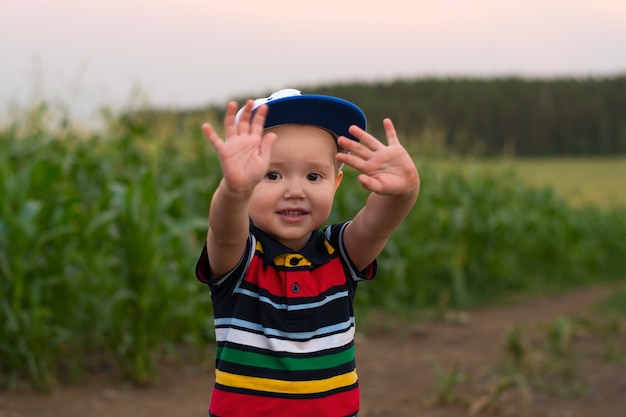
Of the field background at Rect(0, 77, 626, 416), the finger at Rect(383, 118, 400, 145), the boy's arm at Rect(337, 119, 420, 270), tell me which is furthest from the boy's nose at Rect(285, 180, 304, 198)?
the field background at Rect(0, 77, 626, 416)

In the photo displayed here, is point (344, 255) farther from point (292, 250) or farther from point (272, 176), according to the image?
point (272, 176)

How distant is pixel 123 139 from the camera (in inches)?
241

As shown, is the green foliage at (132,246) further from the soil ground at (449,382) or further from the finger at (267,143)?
the finger at (267,143)

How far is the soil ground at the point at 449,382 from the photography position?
13.3 feet

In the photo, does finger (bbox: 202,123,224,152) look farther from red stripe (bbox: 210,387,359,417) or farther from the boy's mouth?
red stripe (bbox: 210,387,359,417)

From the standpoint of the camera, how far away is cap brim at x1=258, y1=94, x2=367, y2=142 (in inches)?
66.2

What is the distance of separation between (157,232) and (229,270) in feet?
8.94

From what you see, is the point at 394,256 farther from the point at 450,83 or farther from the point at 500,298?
the point at 450,83

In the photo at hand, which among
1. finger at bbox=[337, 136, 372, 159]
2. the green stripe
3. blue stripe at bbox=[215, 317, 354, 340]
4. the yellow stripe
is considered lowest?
the yellow stripe

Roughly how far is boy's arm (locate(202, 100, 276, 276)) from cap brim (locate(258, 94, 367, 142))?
0.22ft

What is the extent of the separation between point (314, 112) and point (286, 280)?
36cm

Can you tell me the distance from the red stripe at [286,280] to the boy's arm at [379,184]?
0.11 metres

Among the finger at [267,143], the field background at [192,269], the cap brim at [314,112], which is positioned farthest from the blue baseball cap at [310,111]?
the field background at [192,269]

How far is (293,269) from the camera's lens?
172 cm
